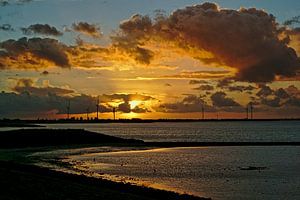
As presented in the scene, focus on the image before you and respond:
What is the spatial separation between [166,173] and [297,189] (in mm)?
16735

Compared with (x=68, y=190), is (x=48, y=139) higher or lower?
higher

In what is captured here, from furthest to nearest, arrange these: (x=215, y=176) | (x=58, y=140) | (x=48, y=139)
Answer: (x=58, y=140)
(x=48, y=139)
(x=215, y=176)

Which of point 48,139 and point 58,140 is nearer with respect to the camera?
point 48,139

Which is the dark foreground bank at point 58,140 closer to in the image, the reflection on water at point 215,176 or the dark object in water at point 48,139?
the dark object in water at point 48,139

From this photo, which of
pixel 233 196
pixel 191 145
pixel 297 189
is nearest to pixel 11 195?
pixel 233 196

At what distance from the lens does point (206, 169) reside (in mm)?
61344

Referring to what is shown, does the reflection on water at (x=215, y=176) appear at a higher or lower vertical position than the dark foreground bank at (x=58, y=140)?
lower

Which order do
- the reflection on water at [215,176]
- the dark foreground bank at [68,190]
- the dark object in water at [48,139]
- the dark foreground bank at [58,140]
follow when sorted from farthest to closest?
the dark foreground bank at [58,140]
the dark object in water at [48,139]
the reflection on water at [215,176]
the dark foreground bank at [68,190]

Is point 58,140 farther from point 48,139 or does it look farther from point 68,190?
point 68,190

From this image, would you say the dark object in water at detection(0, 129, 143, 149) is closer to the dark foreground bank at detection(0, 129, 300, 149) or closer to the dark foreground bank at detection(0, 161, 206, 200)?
the dark foreground bank at detection(0, 129, 300, 149)

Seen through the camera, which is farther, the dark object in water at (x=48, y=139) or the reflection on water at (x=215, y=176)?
the dark object in water at (x=48, y=139)

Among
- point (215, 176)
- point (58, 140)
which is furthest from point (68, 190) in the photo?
point (58, 140)

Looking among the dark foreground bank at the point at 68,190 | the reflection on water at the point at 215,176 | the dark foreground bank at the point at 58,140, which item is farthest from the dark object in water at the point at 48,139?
the dark foreground bank at the point at 68,190

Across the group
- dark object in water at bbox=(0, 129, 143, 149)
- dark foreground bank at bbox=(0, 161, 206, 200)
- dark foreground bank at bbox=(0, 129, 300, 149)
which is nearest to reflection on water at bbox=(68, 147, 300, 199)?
dark foreground bank at bbox=(0, 161, 206, 200)
